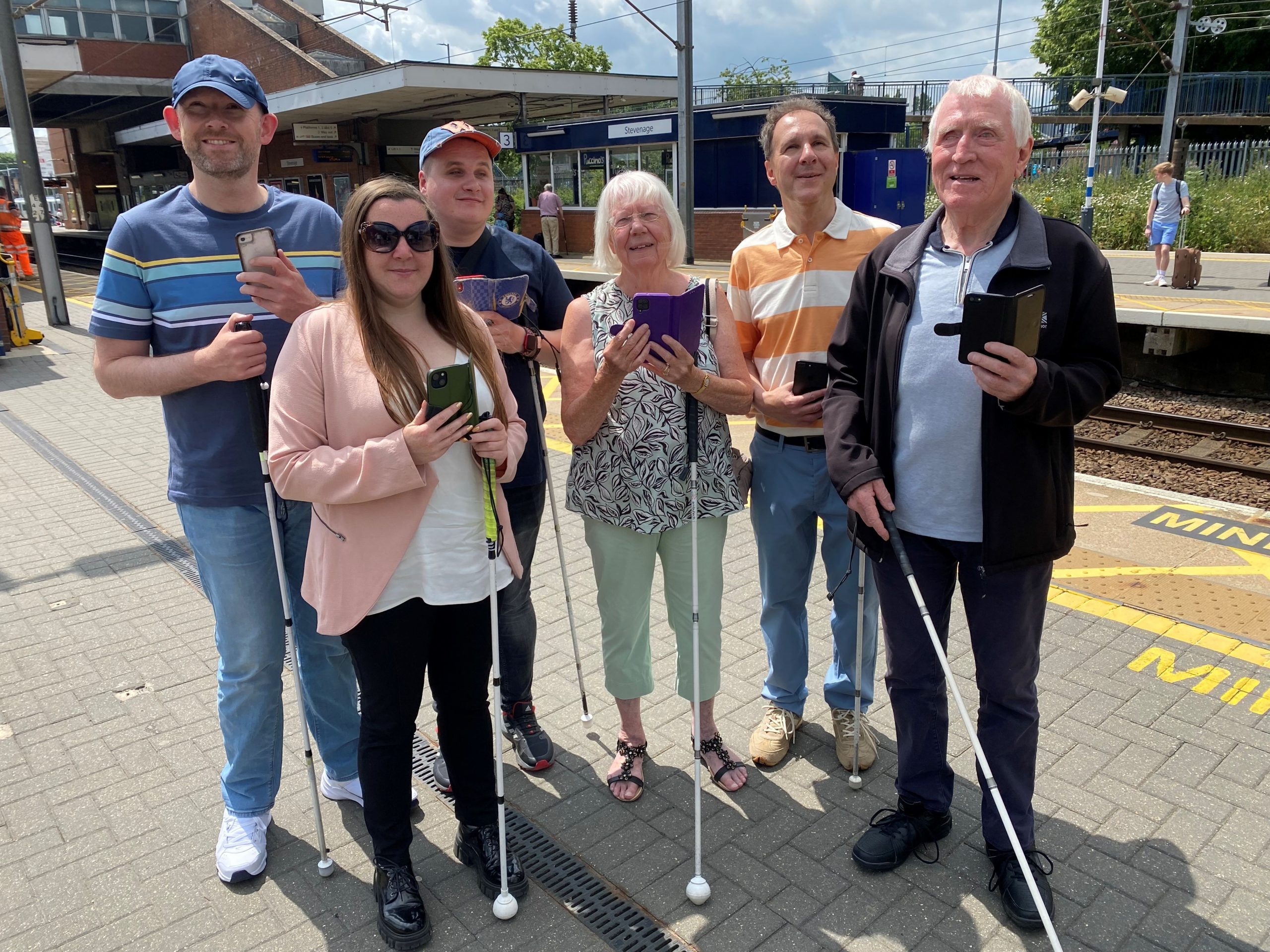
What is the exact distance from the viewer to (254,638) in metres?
3.01

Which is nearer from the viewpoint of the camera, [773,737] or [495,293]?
[495,293]

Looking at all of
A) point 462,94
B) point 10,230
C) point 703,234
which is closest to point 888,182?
point 703,234

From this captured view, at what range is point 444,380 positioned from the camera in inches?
96.0

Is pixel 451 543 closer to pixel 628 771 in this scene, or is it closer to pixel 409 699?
pixel 409 699

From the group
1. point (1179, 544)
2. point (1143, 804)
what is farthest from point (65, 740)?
point (1179, 544)

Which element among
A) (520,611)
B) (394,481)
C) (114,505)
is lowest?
(114,505)

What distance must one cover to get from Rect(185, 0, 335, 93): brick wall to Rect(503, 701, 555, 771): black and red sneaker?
33956 mm

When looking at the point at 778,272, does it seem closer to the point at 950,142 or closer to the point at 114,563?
the point at 950,142

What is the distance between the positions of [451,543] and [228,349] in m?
0.86

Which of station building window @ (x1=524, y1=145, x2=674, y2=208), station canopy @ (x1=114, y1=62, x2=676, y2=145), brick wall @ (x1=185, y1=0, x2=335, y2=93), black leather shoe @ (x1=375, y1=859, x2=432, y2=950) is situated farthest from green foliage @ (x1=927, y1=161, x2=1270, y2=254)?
brick wall @ (x1=185, y1=0, x2=335, y2=93)

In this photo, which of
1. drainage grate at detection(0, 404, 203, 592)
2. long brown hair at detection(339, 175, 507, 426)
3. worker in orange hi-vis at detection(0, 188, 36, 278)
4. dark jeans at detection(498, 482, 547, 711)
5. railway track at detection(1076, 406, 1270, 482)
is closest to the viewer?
long brown hair at detection(339, 175, 507, 426)

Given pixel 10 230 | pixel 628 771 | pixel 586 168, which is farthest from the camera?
pixel 586 168

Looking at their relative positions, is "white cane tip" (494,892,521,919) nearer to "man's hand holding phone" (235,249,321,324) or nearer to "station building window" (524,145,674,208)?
"man's hand holding phone" (235,249,321,324)

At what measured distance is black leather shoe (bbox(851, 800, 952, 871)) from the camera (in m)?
2.97
